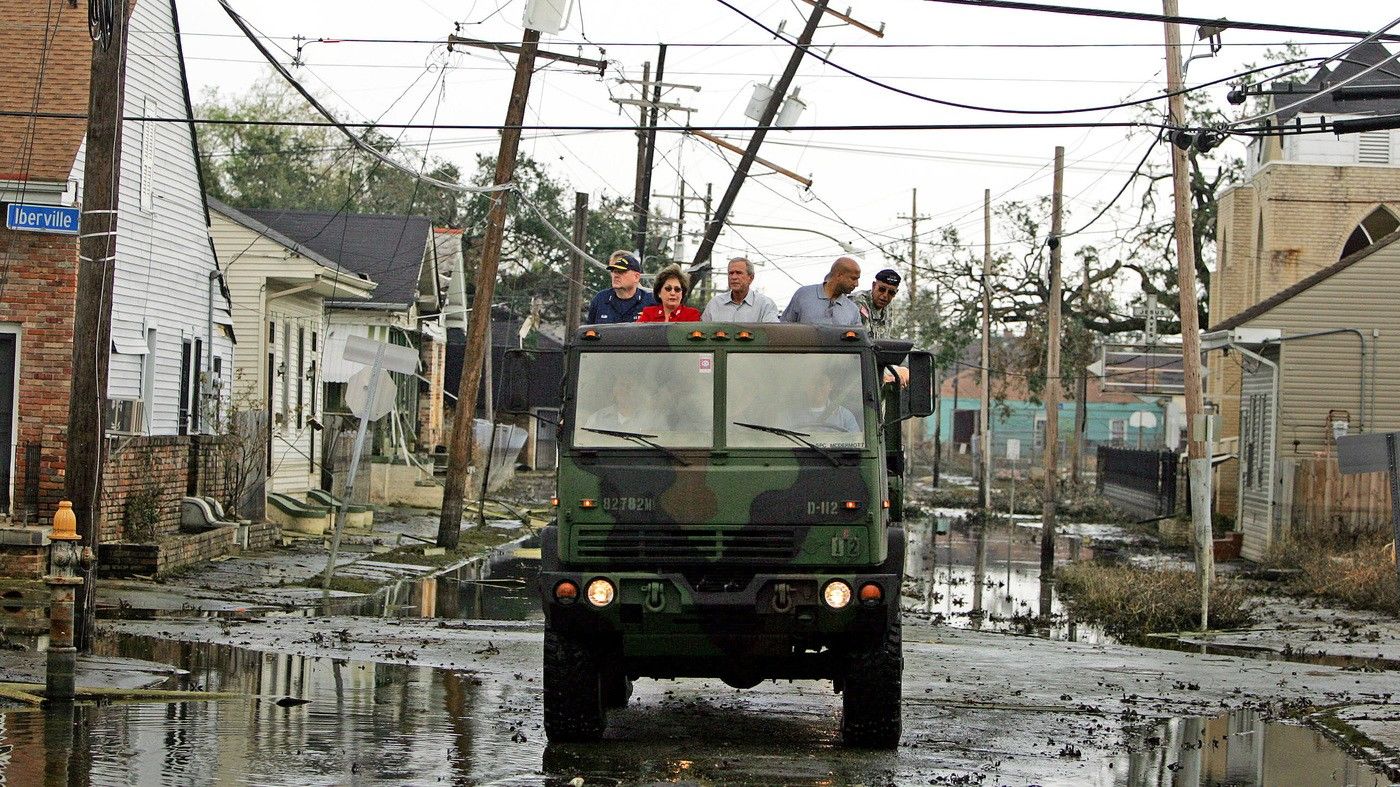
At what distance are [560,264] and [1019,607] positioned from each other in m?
55.7

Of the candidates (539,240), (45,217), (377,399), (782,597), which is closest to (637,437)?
(782,597)

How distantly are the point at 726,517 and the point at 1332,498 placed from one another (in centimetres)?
2258

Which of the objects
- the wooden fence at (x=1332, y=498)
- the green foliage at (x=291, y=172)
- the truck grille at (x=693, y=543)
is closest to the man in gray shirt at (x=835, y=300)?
the truck grille at (x=693, y=543)

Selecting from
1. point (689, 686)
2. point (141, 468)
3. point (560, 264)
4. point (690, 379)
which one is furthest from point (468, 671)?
point (560, 264)

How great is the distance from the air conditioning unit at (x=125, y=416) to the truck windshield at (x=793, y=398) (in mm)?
12456

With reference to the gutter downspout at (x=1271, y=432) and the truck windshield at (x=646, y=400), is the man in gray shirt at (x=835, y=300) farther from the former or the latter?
the gutter downspout at (x=1271, y=432)

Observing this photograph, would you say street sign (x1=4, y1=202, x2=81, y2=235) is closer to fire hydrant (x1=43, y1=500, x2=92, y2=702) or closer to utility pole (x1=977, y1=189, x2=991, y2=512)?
fire hydrant (x1=43, y1=500, x2=92, y2=702)

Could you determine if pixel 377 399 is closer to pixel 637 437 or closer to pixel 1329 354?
pixel 637 437

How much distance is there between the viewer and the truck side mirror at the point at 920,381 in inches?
394

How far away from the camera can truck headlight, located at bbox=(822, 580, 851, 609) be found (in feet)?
32.0

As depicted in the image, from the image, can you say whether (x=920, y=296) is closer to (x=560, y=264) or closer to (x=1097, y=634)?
(x=560, y=264)

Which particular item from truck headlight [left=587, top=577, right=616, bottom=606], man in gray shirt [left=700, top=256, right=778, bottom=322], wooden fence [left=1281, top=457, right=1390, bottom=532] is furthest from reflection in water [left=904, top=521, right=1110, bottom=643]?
truck headlight [left=587, top=577, right=616, bottom=606]

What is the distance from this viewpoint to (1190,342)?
23.6 meters

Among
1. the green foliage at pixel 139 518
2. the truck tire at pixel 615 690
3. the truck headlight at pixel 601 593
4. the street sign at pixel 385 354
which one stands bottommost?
the truck tire at pixel 615 690
